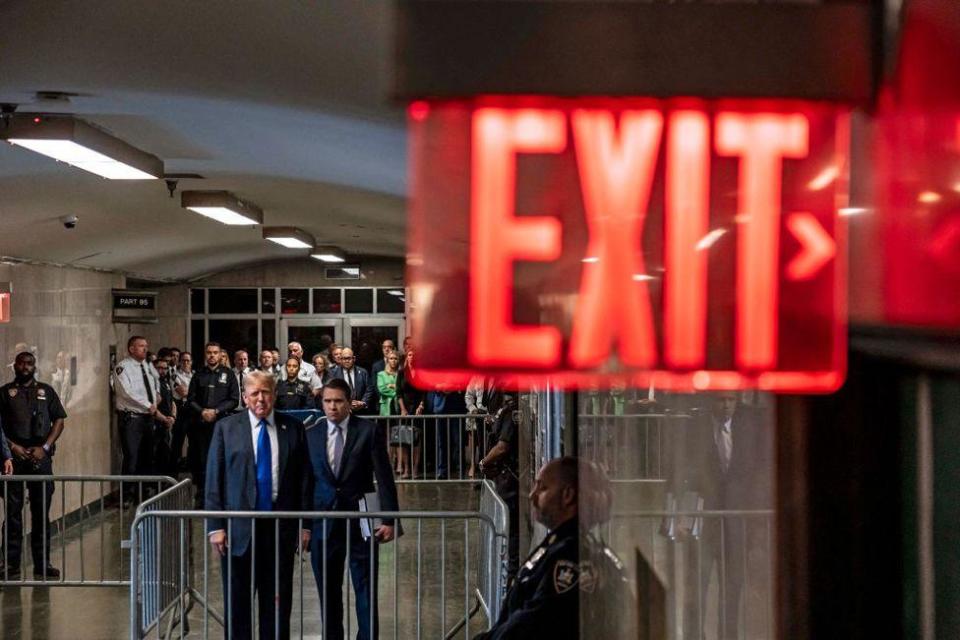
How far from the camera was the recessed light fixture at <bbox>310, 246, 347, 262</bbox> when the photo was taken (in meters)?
21.8

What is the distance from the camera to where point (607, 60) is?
238 cm

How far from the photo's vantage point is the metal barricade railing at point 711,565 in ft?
8.55

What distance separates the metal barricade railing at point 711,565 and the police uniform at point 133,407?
13.3 metres

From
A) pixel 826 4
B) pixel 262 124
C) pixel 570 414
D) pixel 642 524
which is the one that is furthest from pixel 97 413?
pixel 826 4

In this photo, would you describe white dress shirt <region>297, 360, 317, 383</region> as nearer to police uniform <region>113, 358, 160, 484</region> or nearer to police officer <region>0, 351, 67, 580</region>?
police uniform <region>113, 358, 160, 484</region>

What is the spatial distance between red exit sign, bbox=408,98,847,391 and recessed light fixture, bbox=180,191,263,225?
33.8 ft

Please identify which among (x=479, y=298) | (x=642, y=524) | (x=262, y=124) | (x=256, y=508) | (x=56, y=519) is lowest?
(x=56, y=519)

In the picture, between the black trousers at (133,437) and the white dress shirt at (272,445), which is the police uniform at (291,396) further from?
the white dress shirt at (272,445)

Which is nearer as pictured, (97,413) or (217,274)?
(97,413)

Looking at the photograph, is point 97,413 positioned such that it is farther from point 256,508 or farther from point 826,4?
point 826,4

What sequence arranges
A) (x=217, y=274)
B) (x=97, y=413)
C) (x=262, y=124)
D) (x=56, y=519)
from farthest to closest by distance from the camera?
(x=217, y=274) < (x=97, y=413) < (x=56, y=519) < (x=262, y=124)

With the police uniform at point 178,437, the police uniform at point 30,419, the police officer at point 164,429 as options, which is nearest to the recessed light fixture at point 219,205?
the police uniform at point 30,419

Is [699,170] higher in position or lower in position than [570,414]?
higher

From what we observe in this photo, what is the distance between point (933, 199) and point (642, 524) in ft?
4.88
